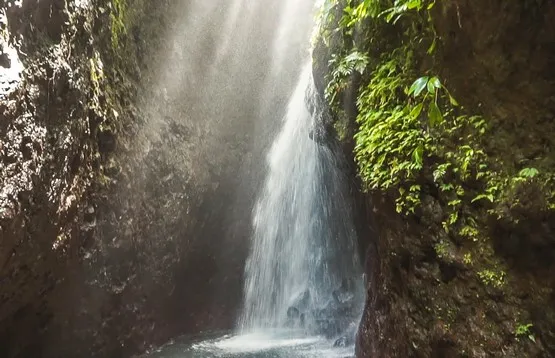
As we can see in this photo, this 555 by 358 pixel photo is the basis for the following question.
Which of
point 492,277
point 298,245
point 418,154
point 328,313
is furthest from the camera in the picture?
point 298,245

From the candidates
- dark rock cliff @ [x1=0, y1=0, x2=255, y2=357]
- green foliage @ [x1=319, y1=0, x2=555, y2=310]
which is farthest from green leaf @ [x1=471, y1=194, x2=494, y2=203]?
dark rock cliff @ [x1=0, y1=0, x2=255, y2=357]

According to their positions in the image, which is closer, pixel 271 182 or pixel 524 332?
pixel 524 332

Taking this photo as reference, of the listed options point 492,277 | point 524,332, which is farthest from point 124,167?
point 524,332

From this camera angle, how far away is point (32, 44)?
498cm

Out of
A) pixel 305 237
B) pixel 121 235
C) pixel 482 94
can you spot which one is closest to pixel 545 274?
pixel 482 94

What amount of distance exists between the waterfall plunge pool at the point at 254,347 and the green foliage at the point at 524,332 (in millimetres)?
3740

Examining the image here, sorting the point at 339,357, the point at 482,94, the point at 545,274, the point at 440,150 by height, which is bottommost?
the point at 339,357

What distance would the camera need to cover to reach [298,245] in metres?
11.6

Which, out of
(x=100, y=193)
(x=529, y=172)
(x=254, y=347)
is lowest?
(x=254, y=347)

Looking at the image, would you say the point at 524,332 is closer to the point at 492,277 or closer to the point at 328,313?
the point at 492,277

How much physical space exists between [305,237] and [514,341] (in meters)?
8.38

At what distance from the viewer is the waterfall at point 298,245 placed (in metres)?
10.6

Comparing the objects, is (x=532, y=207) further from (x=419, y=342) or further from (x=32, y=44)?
Answer: (x=32, y=44)

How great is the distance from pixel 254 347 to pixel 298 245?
3.75m
